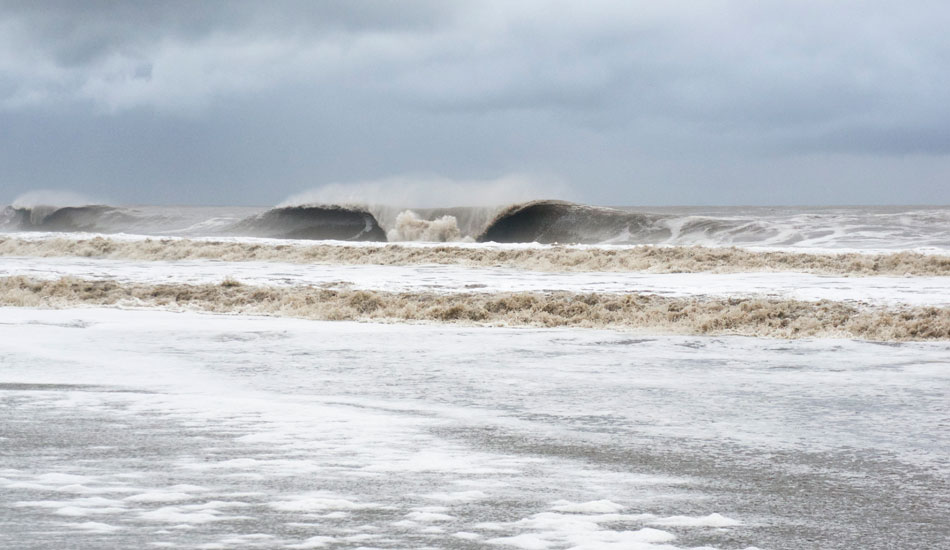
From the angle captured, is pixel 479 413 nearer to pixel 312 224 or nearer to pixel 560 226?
pixel 560 226

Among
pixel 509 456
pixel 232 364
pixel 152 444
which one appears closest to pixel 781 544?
pixel 509 456

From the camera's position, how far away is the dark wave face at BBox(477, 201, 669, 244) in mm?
35094

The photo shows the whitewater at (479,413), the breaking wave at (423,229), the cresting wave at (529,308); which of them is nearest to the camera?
the whitewater at (479,413)

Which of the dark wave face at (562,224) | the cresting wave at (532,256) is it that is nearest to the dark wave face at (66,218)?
the dark wave face at (562,224)

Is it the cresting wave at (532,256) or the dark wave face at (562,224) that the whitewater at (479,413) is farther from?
the dark wave face at (562,224)

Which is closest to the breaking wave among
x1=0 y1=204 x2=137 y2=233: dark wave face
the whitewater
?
x1=0 y1=204 x2=137 y2=233: dark wave face

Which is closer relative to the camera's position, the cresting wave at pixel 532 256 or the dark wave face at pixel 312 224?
the cresting wave at pixel 532 256

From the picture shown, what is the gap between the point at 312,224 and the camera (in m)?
42.0

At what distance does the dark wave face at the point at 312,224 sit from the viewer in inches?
1588

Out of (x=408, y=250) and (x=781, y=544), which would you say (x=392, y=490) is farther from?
(x=408, y=250)

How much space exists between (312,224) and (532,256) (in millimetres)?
21137

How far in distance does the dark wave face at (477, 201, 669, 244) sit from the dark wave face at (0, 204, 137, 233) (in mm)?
21132

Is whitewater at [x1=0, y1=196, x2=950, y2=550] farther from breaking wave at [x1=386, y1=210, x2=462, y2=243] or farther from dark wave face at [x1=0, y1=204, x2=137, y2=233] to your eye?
dark wave face at [x1=0, y1=204, x2=137, y2=233]

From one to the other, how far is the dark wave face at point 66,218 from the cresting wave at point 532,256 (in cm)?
2288
